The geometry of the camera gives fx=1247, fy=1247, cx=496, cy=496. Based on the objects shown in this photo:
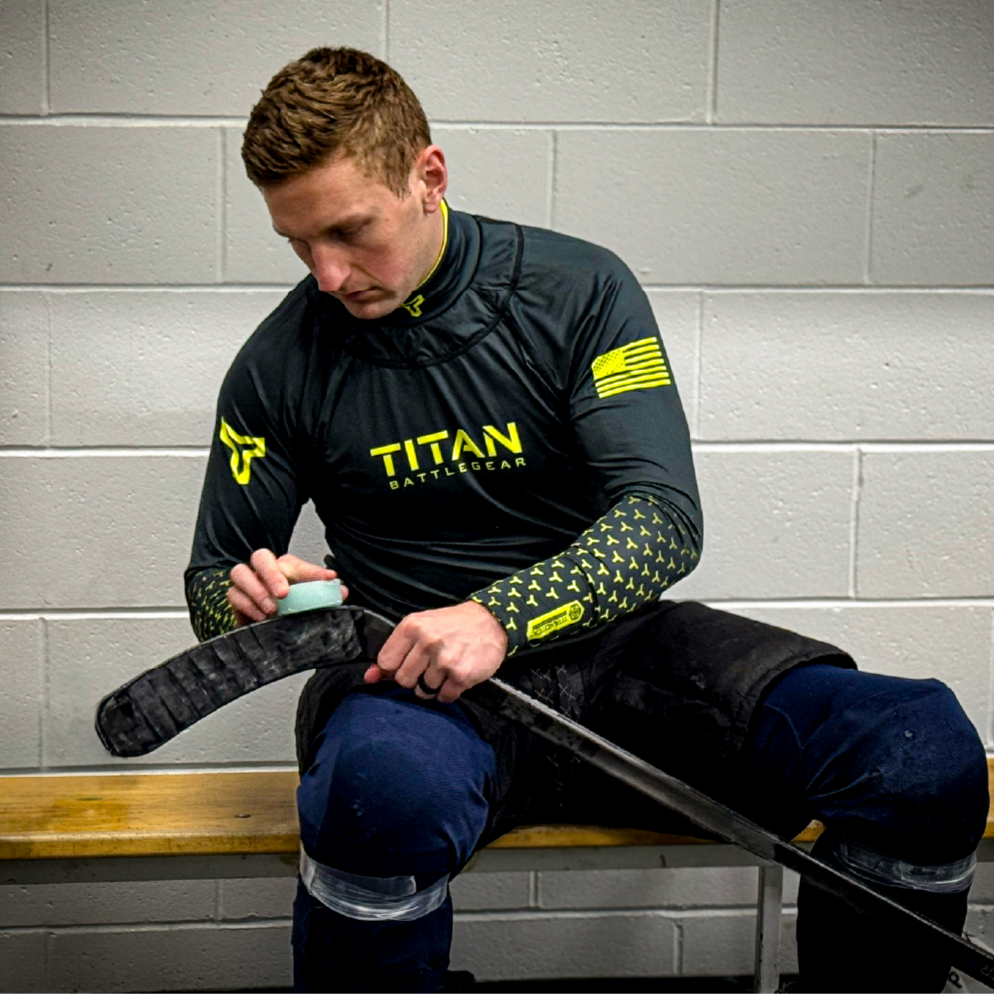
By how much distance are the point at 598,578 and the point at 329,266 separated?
1.29 ft

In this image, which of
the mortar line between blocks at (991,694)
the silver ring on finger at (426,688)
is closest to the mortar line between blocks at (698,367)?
the mortar line between blocks at (991,694)

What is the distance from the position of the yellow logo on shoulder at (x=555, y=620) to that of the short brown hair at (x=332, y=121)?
0.43 metres

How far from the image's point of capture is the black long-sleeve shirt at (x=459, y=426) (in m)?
1.28

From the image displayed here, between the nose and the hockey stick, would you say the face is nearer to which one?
the nose

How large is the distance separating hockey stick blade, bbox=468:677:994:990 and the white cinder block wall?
0.64 metres

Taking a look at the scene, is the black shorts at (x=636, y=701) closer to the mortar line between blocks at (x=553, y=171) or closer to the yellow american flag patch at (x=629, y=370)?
the yellow american flag patch at (x=629, y=370)

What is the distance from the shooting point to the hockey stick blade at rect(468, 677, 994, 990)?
110 cm

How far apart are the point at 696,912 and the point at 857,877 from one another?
841 mm

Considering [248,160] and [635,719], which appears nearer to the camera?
[248,160]

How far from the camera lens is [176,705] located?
1145 millimetres

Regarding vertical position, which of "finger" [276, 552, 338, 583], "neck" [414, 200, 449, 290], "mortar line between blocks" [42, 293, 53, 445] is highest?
"neck" [414, 200, 449, 290]

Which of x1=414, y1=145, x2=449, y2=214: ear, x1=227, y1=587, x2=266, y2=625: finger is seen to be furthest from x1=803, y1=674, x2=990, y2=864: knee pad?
x1=414, y1=145, x2=449, y2=214: ear

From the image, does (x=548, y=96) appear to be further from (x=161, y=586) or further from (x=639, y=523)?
(x=161, y=586)

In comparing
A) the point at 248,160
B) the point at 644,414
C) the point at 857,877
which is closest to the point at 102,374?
the point at 248,160
